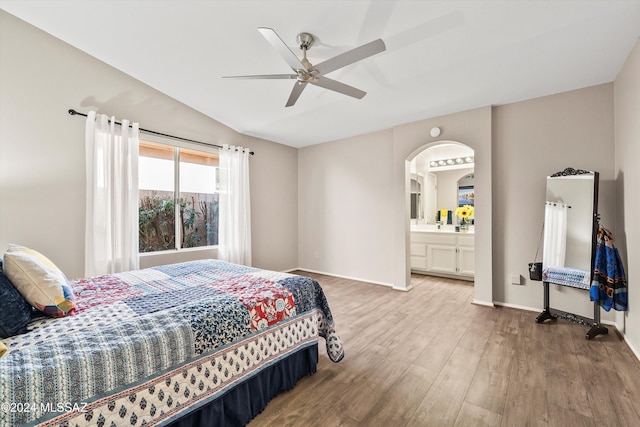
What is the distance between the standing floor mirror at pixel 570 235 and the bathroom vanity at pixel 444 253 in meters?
1.55

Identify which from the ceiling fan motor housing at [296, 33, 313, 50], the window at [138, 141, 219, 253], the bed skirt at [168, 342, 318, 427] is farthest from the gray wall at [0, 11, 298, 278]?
the bed skirt at [168, 342, 318, 427]

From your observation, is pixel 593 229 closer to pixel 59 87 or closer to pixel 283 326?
pixel 283 326

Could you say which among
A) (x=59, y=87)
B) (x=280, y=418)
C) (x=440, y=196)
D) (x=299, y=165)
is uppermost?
(x=59, y=87)

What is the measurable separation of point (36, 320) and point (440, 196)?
19.6 ft

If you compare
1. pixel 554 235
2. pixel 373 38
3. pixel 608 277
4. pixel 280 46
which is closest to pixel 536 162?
pixel 554 235

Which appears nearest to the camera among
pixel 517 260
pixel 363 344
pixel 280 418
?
pixel 280 418

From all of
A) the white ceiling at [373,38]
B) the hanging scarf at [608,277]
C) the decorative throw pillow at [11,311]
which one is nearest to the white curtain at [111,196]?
the white ceiling at [373,38]

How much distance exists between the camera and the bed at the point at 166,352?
101 cm

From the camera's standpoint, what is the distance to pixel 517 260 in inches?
130

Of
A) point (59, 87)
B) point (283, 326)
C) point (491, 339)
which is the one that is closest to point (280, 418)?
point (283, 326)

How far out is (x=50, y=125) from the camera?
2.76 metres

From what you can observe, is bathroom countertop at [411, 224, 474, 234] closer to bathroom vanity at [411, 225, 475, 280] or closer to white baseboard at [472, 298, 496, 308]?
bathroom vanity at [411, 225, 475, 280]

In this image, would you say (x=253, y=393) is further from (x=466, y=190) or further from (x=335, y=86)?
(x=466, y=190)

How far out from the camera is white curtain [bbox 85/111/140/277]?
292 centimetres
